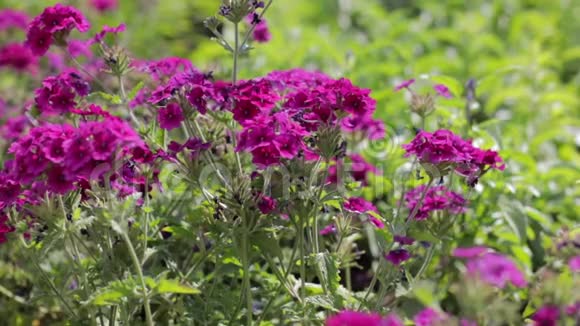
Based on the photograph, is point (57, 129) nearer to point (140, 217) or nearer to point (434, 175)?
point (140, 217)

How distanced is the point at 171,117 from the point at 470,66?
348 cm

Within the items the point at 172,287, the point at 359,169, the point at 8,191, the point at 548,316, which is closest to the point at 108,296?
the point at 172,287

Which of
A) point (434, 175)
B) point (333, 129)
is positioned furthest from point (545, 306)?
point (333, 129)

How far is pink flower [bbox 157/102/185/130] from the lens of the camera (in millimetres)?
2523

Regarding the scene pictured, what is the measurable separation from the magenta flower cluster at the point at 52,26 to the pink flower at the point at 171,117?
0.49m

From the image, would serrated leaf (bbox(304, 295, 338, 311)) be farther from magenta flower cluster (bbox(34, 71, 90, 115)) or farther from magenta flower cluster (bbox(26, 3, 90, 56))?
magenta flower cluster (bbox(26, 3, 90, 56))

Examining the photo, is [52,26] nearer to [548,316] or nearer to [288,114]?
[288,114]

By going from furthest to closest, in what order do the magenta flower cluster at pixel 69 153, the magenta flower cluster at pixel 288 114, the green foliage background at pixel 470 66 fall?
the green foliage background at pixel 470 66 < the magenta flower cluster at pixel 288 114 < the magenta flower cluster at pixel 69 153

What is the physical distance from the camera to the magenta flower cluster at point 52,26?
2738mm

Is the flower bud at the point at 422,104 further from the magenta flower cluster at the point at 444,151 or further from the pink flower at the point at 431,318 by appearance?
the pink flower at the point at 431,318

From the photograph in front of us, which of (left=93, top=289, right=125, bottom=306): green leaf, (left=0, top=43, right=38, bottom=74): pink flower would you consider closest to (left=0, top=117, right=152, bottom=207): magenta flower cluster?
(left=93, top=289, right=125, bottom=306): green leaf

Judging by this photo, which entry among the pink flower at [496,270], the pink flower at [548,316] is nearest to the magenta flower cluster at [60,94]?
the pink flower at [496,270]

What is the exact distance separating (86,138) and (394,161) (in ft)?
6.67

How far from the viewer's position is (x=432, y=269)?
3.38 metres
